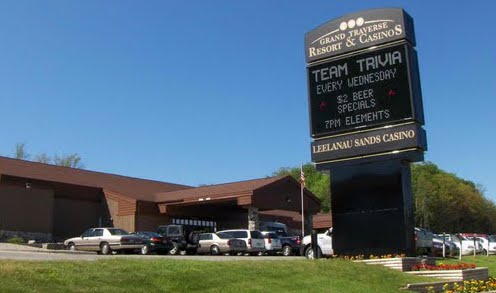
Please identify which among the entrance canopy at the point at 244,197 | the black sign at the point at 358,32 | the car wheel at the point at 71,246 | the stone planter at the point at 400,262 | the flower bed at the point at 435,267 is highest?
the black sign at the point at 358,32

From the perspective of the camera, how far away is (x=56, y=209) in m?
40.6

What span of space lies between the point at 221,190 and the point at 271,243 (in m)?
8.73

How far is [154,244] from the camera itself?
1264 inches

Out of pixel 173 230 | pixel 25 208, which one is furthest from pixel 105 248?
pixel 25 208

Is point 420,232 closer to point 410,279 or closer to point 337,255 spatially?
point 337,255

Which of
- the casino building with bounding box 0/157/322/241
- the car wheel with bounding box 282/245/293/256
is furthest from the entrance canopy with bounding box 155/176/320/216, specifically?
the car wheel with bounding box 282/245/293/256

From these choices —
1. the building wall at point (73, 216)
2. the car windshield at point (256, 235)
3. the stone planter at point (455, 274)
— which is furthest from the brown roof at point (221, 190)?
the stone planter at point (455, 274)

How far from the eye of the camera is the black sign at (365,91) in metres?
19.9

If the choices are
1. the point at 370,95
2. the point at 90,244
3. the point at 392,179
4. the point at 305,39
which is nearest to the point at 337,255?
the point at 392,179

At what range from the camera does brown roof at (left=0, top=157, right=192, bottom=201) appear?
3966 centimetres

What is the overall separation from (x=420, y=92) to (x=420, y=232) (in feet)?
45.1

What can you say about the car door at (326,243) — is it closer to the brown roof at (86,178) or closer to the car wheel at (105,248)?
the car wheel at (105,248)

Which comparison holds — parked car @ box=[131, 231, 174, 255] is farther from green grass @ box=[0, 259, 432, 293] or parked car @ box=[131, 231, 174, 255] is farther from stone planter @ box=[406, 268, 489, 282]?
stone planter @ box=[406, 268, 489, 282]

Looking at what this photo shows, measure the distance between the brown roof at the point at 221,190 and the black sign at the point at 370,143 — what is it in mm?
18322
